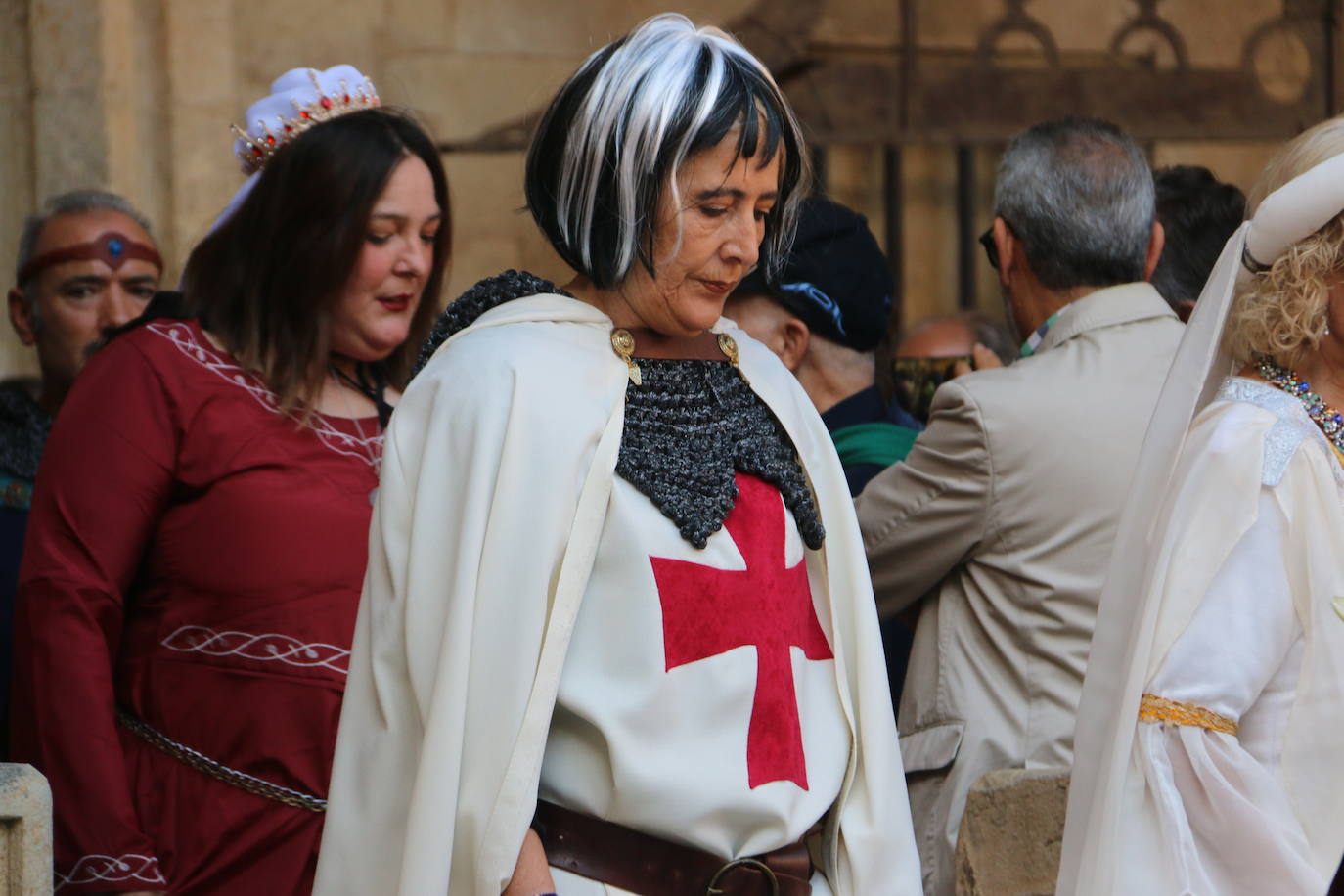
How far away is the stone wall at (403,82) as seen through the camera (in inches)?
192

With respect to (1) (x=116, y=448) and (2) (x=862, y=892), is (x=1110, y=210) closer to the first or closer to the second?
(2) (x=862, y=892)

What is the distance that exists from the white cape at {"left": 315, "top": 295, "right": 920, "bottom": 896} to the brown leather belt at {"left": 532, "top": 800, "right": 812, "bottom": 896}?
10 cm

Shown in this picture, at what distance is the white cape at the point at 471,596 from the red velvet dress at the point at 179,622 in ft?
2.37

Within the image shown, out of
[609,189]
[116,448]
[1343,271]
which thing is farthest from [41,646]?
[1343,271]

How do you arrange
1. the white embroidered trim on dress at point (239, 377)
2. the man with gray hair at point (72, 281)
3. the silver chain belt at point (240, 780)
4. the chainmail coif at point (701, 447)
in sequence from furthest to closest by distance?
the man with gray hair at point (72, 281)
the white embroidered trim on dress at point (239, 377)
the silver chain belt at point (240, 780)
the chainmail coif at point (701, 447)

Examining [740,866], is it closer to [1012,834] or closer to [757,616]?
[757,616]

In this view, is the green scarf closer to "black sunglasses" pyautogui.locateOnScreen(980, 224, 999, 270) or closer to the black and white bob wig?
"black sunglasses" pyautogui.locateOnScreen(980, 224, 999, 270)

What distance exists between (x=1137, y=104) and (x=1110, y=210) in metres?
3.01

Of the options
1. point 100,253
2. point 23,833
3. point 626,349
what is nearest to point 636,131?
point 626,349

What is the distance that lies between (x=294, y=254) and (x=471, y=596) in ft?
4.04

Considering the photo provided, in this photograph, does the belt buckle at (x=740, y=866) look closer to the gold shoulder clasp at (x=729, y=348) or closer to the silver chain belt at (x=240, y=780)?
the gold shoulder clasp at (x=729, y=348)

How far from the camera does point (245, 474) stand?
297 cm

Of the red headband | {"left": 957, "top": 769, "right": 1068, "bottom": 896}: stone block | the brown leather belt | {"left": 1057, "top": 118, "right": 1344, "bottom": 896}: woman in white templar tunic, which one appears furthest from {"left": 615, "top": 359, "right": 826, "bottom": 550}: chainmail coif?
the red headband

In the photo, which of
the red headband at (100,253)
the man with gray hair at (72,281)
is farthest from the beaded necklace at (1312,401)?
the red headband at (100,253)
